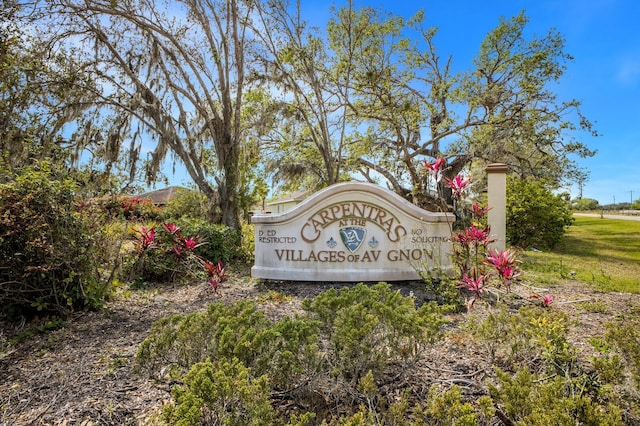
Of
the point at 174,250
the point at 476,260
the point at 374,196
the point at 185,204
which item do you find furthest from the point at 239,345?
the point at 185,204

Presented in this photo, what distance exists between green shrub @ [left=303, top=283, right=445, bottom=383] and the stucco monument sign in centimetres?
270

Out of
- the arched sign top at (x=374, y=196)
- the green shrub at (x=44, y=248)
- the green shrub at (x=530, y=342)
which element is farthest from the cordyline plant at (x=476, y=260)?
the green shrub at (x=44, y=248)

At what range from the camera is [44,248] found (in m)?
3.53

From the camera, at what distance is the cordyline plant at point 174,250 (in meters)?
5.05

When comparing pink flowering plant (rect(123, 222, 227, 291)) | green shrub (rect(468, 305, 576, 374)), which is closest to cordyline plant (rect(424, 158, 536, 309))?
green shrub (rect(468, 305, 576, 374))

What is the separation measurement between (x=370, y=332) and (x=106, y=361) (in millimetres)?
2003

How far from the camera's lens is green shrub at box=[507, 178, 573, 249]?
35.0 ft

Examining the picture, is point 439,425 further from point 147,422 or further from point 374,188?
point 374,188

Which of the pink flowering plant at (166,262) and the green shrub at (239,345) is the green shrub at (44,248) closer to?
the pink flowering plant at (166,262)

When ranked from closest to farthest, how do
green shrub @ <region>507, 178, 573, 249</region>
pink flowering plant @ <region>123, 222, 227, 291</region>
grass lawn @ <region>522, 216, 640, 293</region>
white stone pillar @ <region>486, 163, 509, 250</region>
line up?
pink flowering plant @ <region>123, 222, 227, 291</region>, grass lawn @ <region>522, 216, 640, 293</region>, white stone pillar @ <region>486, 163, 509, 250</region>, green shrub @ <region>507, 178, 573, 249</region>

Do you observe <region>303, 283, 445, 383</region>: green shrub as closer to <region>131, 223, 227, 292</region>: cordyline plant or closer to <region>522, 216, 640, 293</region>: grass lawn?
<region>131, 223, 227, 292</region>: cordyline plant

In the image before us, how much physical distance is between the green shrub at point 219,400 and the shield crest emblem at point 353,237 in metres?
3.69

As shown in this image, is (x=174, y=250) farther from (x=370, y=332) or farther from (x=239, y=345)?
(x=370, y=332)

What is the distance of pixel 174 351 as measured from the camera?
8.44ft
